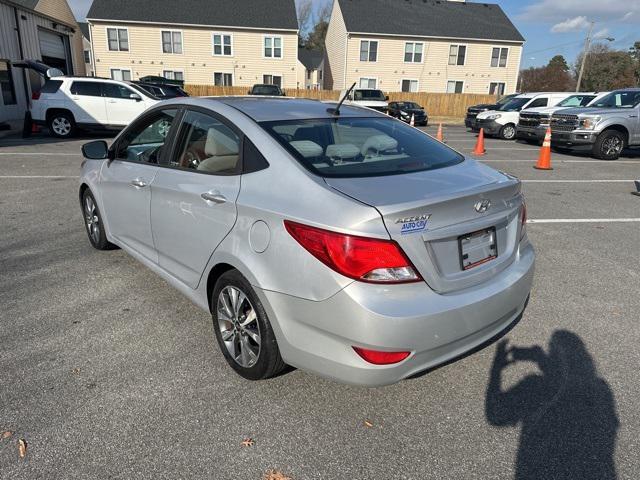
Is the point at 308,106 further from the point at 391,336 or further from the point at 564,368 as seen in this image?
the point at 564,368

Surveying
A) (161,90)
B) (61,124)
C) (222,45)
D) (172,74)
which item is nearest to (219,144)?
(61,124)

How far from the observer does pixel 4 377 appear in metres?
2.94

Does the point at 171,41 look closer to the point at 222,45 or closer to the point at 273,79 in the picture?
the point at 222,45

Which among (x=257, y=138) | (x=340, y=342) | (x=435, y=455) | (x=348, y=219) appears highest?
(x=257, y=138)

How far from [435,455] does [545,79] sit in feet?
247

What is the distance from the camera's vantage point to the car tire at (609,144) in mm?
13192

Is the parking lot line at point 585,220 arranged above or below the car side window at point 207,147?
below

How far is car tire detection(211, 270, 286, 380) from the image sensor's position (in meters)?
2.65

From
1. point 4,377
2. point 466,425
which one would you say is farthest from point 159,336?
point 466,425

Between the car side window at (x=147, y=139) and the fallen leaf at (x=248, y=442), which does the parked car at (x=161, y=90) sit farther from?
the fallen leaf at (x=248, y=442)

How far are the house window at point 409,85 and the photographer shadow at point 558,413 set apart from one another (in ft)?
127

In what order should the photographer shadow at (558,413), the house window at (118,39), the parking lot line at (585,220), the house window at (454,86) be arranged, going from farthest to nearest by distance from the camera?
the house window at (454,86)
the house window at (118,39)
the parking lot line at (585,220)
the photographer shadow at (558,413)

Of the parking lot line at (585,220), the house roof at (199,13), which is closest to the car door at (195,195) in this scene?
the parking lot line at (585,220)

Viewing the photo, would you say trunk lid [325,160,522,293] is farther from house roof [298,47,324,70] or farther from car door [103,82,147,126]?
house roof [298,47,324,70]
